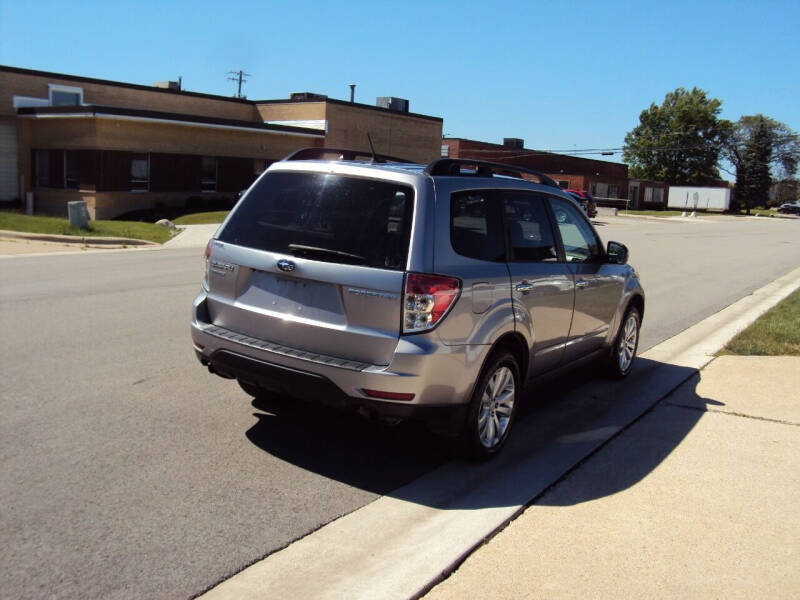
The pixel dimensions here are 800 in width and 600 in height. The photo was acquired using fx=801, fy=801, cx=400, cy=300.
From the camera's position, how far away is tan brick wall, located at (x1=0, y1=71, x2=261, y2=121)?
108 ft

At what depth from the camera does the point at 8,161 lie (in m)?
33.5

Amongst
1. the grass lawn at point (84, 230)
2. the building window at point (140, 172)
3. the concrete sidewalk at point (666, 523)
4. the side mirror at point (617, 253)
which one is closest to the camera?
the concrete sidewalk at point (666, 523)

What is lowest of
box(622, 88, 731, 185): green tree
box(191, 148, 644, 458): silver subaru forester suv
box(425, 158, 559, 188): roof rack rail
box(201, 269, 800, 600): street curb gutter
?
box(201, 269, 800, 600): street curb gutter

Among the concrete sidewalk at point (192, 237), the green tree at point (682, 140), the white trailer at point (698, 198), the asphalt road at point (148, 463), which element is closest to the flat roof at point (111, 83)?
the concrete sidewalk at point (192, 237)

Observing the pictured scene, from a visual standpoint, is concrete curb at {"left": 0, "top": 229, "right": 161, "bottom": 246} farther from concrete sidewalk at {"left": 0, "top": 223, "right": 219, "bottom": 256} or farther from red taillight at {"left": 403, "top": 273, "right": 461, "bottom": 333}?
red taillight at {"left": 403, "top": 273, "right": 461, "bottom": 333}

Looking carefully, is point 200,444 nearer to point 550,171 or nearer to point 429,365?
point 429,365

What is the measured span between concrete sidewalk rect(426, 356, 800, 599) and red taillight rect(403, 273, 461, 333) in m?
1.23

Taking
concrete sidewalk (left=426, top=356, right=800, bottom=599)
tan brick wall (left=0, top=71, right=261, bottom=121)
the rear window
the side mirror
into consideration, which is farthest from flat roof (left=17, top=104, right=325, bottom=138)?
concrete sidewalk (left=426, top=356, right=800, bottom=599)

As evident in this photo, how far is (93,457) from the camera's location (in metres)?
4.91

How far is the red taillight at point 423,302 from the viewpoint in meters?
4.62

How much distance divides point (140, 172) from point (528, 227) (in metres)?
29.4

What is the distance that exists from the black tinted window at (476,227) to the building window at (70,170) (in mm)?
29724

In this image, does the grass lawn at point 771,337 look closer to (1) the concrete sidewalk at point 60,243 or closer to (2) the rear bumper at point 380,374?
(2) the rear bumper at point 380,374

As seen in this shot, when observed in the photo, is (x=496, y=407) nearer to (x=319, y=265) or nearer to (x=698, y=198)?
(x=319, y=265)
